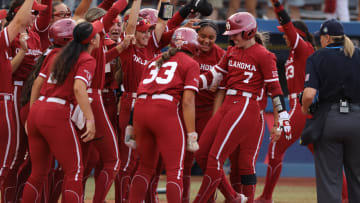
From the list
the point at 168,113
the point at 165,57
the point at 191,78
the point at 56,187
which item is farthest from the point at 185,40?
the point at 56,187

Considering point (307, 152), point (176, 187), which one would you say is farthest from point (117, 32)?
point (307, 152)

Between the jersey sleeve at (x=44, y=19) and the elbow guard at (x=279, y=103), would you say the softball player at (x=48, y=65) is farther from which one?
the elbow guard at (x=279, y=103)

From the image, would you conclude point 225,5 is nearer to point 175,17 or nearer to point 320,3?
point 320,3

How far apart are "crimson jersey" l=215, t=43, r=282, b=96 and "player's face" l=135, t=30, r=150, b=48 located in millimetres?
1154

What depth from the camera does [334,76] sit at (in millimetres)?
6465

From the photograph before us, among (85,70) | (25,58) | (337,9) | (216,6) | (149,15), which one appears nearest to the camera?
(85,70)

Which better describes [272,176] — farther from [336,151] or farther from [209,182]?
Answer: [336,151]

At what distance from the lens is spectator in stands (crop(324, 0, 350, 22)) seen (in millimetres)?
13953

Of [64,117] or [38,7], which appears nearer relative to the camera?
[64,117]

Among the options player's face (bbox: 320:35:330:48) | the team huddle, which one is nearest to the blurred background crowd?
the team huddle

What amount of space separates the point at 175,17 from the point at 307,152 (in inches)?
242

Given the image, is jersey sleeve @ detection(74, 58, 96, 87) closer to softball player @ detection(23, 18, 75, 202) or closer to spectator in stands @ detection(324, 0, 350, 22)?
softball player @ detection(23, 18, 75, 202)

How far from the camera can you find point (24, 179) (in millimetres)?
7352

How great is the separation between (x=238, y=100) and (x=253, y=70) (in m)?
0.36
